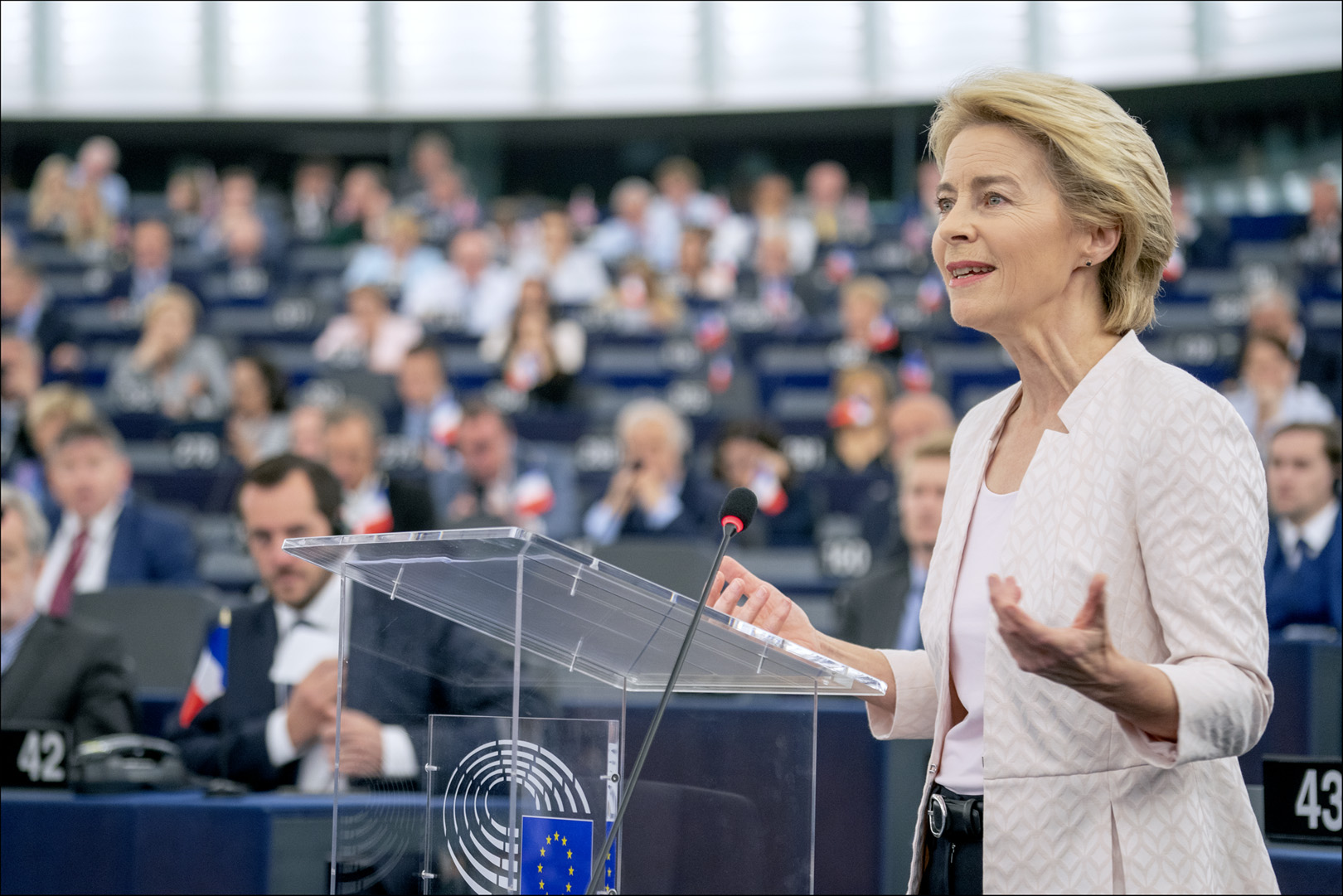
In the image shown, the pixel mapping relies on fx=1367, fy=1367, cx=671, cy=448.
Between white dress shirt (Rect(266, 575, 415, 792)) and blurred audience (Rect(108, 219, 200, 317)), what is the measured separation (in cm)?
724

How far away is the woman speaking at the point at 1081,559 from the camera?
1.08 m

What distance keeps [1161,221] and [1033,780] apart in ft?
1.77

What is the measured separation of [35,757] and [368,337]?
19.7ft

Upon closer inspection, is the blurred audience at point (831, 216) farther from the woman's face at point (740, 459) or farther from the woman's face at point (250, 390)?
the woman's face at point (250, 390)

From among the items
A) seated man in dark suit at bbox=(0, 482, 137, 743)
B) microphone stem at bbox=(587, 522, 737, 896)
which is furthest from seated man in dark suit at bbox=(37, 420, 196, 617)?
microphone stem at bbox=(587, 522, 737, 896)

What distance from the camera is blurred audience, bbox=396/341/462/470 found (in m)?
6.82

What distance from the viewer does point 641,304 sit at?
9.09 metres

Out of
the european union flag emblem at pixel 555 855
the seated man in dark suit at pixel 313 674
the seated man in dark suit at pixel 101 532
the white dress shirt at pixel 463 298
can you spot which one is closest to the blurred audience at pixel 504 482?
the seated man in dark suit at pixel 101 532

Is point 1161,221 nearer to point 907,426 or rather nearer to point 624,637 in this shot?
point 624,637

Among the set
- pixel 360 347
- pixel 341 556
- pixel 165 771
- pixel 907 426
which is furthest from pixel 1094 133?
pixel 360 347

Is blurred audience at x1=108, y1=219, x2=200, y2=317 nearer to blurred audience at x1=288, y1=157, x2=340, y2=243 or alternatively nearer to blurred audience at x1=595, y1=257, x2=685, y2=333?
blurred audience at x1=288, y1=157, x2=340, y2=243

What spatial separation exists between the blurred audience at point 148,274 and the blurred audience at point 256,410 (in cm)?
335

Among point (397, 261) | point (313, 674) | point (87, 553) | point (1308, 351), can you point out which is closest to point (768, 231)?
point (397, 261)

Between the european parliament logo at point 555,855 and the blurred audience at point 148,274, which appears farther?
the blurred audience at point 148,274
